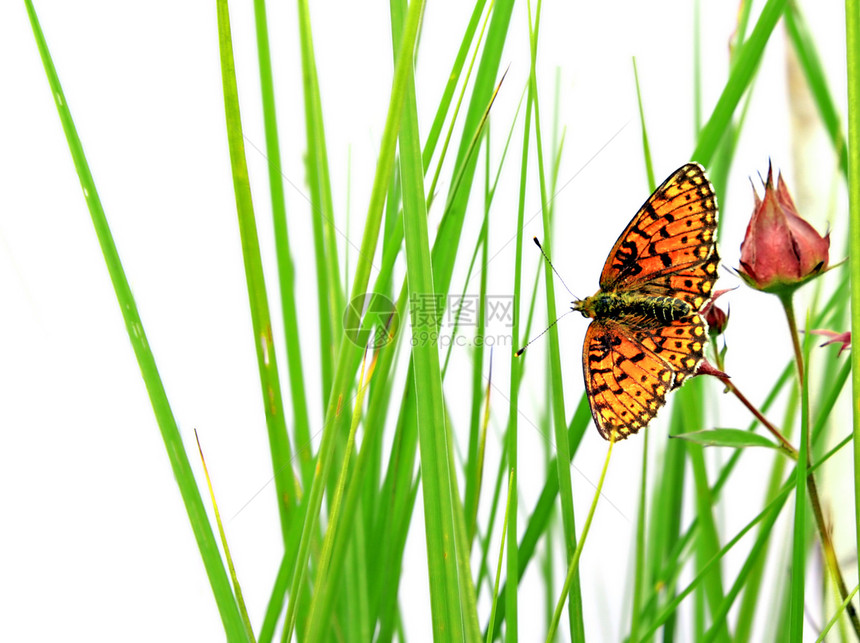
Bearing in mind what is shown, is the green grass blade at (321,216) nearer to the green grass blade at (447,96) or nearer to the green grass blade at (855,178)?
the green grass blade at (447,96)

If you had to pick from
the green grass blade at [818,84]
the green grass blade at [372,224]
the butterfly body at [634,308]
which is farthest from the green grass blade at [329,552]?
the green grass blade at [818,84]

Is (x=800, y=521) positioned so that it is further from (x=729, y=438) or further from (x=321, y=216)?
(x=321, y=216)

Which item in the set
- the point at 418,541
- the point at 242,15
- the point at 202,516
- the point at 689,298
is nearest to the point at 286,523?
the point at 202,516

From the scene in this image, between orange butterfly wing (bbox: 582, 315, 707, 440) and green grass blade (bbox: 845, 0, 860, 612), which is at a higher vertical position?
green grass blade (bbox: 845, 0, 860, 612)

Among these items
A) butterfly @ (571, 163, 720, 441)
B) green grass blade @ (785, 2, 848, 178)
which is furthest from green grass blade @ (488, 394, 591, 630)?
green grass blade @ (785, 2, 848, 178)

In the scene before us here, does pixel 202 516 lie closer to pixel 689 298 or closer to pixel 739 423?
pixel 689 298

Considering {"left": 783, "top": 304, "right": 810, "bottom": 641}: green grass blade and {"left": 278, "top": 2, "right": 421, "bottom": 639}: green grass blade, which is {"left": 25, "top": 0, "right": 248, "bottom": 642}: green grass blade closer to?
{"left": 278, "top": 2, "right": 421, "bottom": 639}: green grass blade
